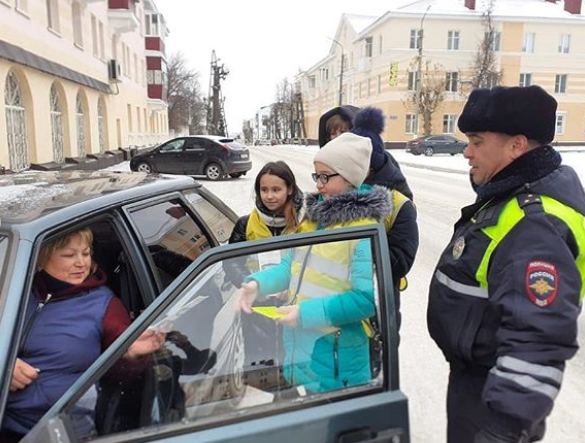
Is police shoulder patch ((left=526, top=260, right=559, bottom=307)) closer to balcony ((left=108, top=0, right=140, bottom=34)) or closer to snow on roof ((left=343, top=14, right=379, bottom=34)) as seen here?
balcony ((left=108, top=0, right=140, bottom=34))

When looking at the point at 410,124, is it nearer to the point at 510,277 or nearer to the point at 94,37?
the point at 94,37

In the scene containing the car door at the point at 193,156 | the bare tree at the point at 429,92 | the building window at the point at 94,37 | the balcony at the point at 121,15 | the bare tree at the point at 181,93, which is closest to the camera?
the car door at the point at 193,156

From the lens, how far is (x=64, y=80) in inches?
643

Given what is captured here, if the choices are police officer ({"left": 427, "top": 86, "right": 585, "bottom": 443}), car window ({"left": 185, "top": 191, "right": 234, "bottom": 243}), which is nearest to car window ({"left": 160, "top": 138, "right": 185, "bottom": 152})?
car window ({"left": 185, "top": 191, "right": 234, "bottom": 243})

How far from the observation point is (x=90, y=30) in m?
20.3

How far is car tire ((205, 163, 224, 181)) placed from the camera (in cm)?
1611

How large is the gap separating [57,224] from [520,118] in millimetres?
1631

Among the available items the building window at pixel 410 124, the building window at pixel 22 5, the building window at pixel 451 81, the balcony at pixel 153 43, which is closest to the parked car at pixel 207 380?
the building window at pixel 22 5

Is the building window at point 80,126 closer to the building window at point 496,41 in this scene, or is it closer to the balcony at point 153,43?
the balcony at point 153,43

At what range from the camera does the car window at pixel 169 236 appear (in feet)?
8.18

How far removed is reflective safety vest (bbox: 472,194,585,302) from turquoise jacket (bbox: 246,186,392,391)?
34 cm

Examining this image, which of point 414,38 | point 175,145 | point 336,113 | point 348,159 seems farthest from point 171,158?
point 414,38

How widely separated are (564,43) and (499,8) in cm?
649

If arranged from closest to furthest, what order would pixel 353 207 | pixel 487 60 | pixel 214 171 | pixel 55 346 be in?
pixel 55 346, pixel 353 207, pixel 214 171, pixel 487 60
